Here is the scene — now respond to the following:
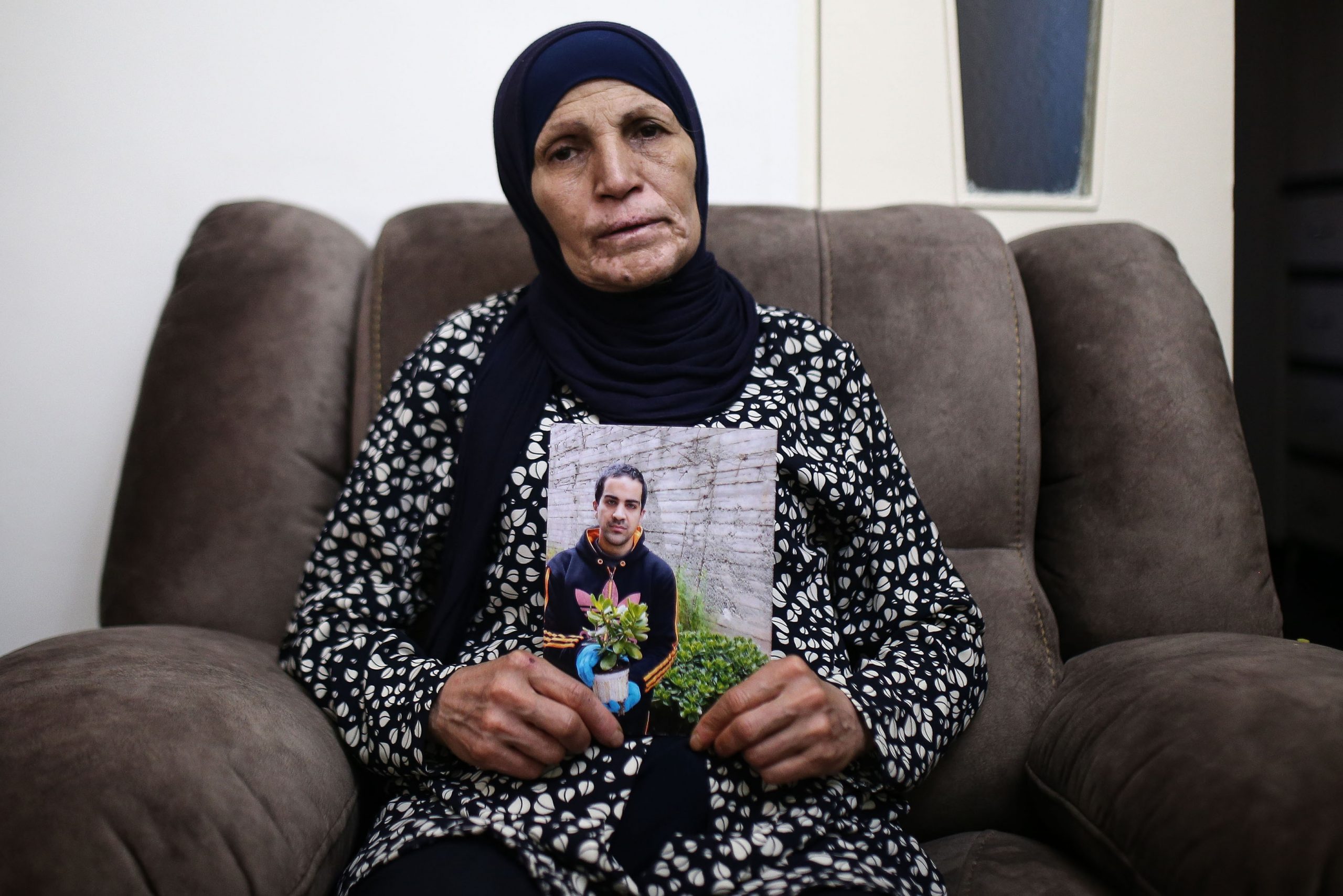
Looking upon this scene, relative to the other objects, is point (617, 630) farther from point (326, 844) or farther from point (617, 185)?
point (617, 185)

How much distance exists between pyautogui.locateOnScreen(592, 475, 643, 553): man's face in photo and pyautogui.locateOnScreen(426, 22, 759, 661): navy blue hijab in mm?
141

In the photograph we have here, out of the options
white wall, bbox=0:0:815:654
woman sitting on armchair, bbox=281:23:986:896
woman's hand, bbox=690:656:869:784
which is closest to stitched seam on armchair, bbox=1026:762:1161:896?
woman sitting on armchair, bbox=281:23:986:896

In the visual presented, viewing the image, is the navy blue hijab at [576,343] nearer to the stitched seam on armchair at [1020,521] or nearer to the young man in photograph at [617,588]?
the young man in photograph at [617,588]

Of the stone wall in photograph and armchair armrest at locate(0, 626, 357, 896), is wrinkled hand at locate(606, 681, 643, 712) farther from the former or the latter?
armchair armrest at locate(0, 626, 357, 896)

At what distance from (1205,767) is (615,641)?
0.51 meters

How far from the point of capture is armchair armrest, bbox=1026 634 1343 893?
2.20 feet

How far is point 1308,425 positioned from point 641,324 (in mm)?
1234

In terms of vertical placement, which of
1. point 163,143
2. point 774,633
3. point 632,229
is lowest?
point 774,633

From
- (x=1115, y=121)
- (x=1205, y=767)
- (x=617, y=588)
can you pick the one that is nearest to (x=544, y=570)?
(x=617, y=588)

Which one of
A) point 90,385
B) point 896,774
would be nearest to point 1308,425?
point 896,774

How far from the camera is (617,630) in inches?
30.8

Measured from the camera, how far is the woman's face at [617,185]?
95 cm

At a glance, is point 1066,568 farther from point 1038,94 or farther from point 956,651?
point 1038,94

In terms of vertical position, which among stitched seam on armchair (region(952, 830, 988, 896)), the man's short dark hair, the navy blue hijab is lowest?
stitched seam on armchair (region(952, 830, 988, 896))
